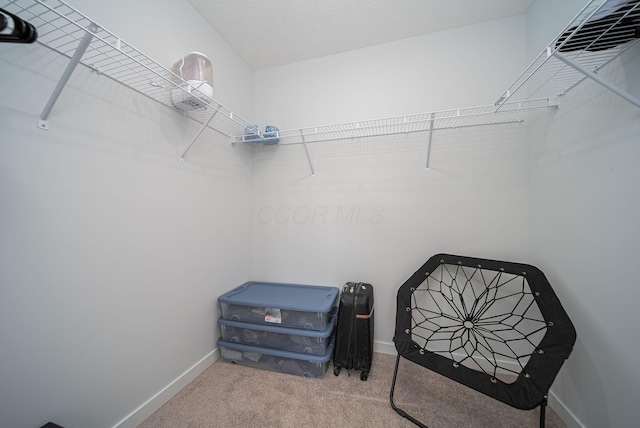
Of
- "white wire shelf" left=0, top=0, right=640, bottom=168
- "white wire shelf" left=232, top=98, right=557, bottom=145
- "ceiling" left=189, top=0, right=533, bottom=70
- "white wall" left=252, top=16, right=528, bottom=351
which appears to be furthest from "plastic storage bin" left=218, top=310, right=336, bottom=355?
"ceiling" left=189, top=0, right=533, bottom=70

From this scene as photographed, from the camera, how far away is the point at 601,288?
3.34ft

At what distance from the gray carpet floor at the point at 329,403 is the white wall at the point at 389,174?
45 centimetres

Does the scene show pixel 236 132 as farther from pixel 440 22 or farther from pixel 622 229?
pixel 622 229

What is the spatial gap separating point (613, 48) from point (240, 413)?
2.63m

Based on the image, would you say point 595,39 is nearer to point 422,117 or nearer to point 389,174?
point 422,117

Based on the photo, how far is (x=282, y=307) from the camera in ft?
5.07

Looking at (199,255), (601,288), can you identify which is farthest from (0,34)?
(601,288)

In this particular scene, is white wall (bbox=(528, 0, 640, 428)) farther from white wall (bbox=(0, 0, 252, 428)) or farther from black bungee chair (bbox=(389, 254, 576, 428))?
white wall (bbox=(0, 0, 252, 428))

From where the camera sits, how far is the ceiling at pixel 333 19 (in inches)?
58.4

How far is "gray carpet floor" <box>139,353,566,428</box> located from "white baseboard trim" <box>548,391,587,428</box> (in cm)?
3

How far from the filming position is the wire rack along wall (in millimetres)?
758

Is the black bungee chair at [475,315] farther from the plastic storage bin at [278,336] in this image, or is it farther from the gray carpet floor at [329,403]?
the plastic storage bin at [278,336]

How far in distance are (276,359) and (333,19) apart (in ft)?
8.44

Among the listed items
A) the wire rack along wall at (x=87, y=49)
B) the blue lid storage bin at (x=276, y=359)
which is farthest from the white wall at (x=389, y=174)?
the wire rack along wall at (x=87, y=49)
